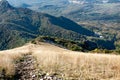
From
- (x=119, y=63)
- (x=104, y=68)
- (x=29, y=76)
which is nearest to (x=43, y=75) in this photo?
(x=29, y=76)

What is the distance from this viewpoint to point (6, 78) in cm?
1780

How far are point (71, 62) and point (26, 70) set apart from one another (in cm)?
317

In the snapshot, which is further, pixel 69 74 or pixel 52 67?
pixel 52 67

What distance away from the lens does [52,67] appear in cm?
2039

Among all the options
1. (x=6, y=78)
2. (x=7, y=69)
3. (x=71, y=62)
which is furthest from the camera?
(x=71, y=62)

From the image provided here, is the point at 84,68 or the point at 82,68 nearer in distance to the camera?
the point at 84,68

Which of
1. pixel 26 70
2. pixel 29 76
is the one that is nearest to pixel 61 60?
pixel 26 70

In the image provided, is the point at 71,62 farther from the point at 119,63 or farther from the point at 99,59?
the point at 119,63

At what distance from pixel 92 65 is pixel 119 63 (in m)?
1.66

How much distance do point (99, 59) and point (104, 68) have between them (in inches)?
126

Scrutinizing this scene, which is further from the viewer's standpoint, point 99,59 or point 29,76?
point 99,59

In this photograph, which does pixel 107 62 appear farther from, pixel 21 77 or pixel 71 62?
pixel 21 77

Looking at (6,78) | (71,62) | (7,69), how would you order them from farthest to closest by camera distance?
1. (71,62)
2. (7,69)
3. (6,78)

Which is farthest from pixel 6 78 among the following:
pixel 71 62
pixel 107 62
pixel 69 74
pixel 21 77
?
pixel 107 62
